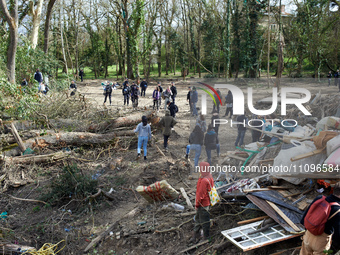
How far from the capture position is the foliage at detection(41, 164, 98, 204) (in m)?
8.20

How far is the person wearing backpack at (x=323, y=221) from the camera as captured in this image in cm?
401

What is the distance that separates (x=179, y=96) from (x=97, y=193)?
57.0ft

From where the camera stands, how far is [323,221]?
400cm

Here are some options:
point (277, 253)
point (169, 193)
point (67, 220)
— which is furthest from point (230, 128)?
point (67, 220)

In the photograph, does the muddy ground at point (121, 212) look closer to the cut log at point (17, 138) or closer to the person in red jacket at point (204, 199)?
the person in red jacket at point (204, 199)

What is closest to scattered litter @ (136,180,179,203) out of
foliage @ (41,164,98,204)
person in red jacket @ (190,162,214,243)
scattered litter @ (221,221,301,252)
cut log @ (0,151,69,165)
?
foliage @ (41,164,98,204)

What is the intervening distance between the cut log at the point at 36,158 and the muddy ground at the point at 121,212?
8.8 inches

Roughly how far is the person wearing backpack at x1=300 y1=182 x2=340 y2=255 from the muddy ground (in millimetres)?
1041

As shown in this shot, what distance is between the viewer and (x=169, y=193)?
7727 mm

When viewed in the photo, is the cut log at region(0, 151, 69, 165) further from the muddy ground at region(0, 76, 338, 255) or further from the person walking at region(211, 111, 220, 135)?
the person walking at region(211, 111, 220, 135)

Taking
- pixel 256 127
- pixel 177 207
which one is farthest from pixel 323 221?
pixel 256 127

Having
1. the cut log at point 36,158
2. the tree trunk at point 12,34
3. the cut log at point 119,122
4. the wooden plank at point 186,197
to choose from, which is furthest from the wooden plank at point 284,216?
the tree trunk at point 12,34

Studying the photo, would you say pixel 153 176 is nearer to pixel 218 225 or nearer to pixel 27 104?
pixel 218 225

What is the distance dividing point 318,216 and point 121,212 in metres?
5.24
